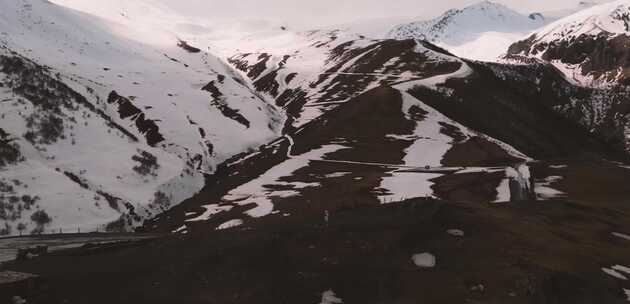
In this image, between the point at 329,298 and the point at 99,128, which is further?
the point at 99,128

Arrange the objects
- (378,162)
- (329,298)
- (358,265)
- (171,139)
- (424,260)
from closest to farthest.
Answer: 1. (329,298)
2. (358,265)
3. (424,260)
4. (171,139)
5. (378,162)

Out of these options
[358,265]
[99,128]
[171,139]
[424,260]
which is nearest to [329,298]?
[358,265]

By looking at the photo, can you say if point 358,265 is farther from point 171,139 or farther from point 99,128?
point 171,139

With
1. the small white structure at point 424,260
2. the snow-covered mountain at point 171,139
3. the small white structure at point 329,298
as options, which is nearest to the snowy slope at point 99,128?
the snow-covered mountain at point 171,139

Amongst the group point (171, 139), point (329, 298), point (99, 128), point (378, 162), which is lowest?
point (329, 298)

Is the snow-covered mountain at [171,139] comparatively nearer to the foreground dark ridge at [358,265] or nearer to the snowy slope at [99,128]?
the snowy slope at [99,128]

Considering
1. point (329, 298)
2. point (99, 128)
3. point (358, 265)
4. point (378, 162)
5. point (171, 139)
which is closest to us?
point (329, 298)
